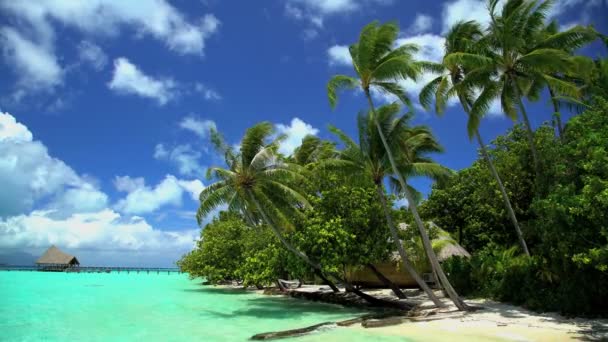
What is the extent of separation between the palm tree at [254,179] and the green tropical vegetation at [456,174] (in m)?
0.04

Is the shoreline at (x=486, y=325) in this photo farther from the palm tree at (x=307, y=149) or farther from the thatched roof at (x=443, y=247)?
the palm tree at (x=307, y=149)

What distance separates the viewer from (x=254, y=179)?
657 inches

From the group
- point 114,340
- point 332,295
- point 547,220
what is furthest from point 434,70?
point 114,340

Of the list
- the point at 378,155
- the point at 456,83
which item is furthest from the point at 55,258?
the point at 456,83

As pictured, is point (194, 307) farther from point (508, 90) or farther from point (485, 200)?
point (508, 90)

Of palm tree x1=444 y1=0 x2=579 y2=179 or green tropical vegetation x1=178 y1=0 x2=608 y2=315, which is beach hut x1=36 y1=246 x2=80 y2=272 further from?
palm tree x1=444 y1=0 x2=579 y2=179

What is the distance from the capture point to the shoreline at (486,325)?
966 centimetres

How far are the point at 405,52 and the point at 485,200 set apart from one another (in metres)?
9.80

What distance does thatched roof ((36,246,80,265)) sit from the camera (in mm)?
60812

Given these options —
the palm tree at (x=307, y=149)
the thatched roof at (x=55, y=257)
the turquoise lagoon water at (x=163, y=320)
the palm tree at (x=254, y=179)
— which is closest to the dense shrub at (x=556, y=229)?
the turquoise lagoon water at (x=163, y=320)

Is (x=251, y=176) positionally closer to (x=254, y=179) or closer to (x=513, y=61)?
(x=254, y=179)

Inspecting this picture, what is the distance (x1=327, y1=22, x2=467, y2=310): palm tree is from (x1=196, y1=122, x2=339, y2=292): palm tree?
3.88m

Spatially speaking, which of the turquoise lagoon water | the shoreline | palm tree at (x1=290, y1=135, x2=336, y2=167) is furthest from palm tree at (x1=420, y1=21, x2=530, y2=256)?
palm tree at (x1=290, y1=135, x2=336, y2=167)

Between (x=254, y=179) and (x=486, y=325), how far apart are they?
9187 millimetres
